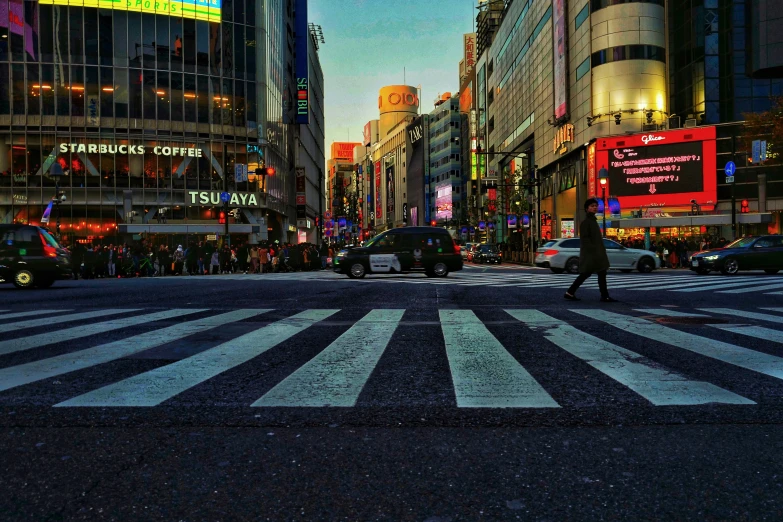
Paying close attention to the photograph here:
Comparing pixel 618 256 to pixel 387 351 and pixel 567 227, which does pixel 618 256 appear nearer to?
pixel 387 351

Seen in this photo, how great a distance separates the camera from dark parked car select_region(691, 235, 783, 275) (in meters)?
20.4

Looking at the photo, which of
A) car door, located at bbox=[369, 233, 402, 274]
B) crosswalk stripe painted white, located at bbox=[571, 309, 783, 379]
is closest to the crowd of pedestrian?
car door, located at bbox=[369, 233, 402, 274]

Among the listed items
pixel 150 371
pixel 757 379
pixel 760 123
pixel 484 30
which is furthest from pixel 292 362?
pixel 484 30

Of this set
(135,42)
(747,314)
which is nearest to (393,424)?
(747,314)

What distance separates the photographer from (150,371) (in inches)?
180

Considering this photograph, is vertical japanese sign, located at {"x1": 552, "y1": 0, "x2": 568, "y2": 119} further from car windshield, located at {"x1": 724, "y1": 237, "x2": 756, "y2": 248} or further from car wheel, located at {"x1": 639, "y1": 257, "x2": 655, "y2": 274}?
car windshield, located at {"x1": 724, "y1": 237, "x2": 756, "y2": 248}

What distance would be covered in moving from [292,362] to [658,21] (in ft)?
157

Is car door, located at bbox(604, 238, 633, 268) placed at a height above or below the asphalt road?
above

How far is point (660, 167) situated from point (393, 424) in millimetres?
45128

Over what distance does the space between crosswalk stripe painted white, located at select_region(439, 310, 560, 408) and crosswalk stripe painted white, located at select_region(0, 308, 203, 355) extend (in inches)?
151

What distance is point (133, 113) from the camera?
1679 inches

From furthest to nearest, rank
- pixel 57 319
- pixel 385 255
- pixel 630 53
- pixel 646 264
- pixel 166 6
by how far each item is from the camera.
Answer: pixel 630 53, pixel 166 6, pixel 646 264, pixel 385 255, pixel 57 319

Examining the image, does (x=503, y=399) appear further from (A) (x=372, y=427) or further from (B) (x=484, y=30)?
(B) (x=484, y=30)

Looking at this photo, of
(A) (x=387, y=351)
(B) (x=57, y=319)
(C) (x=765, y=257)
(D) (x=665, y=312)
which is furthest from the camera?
(C) (x=765, y=257)
